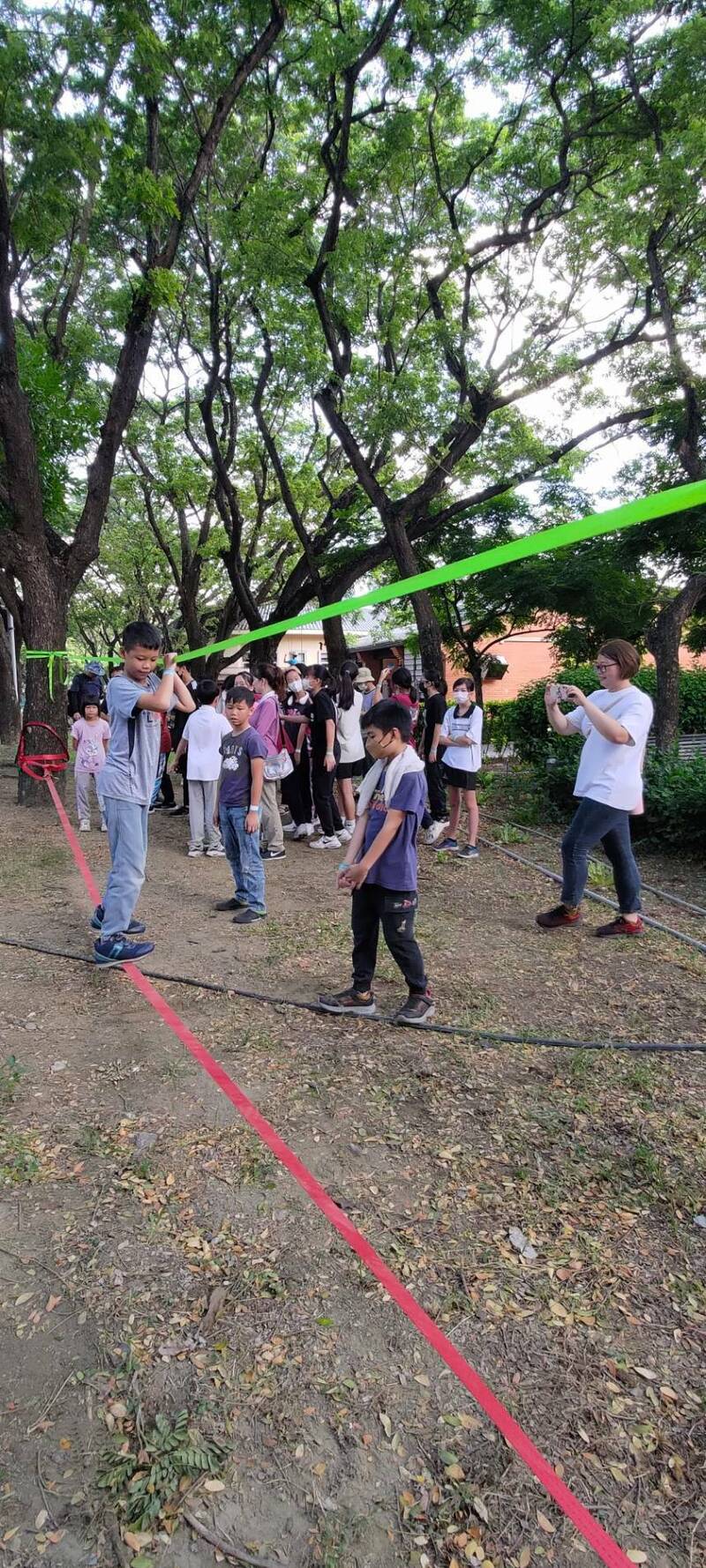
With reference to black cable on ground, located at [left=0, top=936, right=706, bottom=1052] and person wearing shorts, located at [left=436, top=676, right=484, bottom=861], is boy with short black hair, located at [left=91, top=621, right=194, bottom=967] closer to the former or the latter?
black cable on ground, located at [left=0, top=936, right=706, bottom=1052]

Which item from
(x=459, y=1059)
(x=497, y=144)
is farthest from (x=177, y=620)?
(x=459, y=1059)

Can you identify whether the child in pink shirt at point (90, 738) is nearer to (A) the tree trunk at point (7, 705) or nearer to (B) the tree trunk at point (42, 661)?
(B) the tree trunk at point (42, 661)

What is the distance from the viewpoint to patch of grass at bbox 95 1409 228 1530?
5.58 feet

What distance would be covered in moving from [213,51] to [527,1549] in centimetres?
1174

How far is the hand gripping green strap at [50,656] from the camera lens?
371 inches

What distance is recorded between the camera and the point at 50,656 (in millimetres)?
9633

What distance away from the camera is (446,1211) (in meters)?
2.66

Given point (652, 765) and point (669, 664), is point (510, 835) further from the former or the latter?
point (669, 664)

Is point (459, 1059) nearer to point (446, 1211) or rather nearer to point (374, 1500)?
point (446, 1211)

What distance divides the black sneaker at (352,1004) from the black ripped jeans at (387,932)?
4 centimetres

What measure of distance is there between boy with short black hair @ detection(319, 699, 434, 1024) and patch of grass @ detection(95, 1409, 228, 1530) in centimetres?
221

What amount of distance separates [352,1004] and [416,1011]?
1.12ft

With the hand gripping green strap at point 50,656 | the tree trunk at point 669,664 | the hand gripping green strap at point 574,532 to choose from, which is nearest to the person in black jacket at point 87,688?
the hand gripping green strap at point 50,656

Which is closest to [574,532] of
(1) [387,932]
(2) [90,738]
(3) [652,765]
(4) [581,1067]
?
(1) [387,932]
